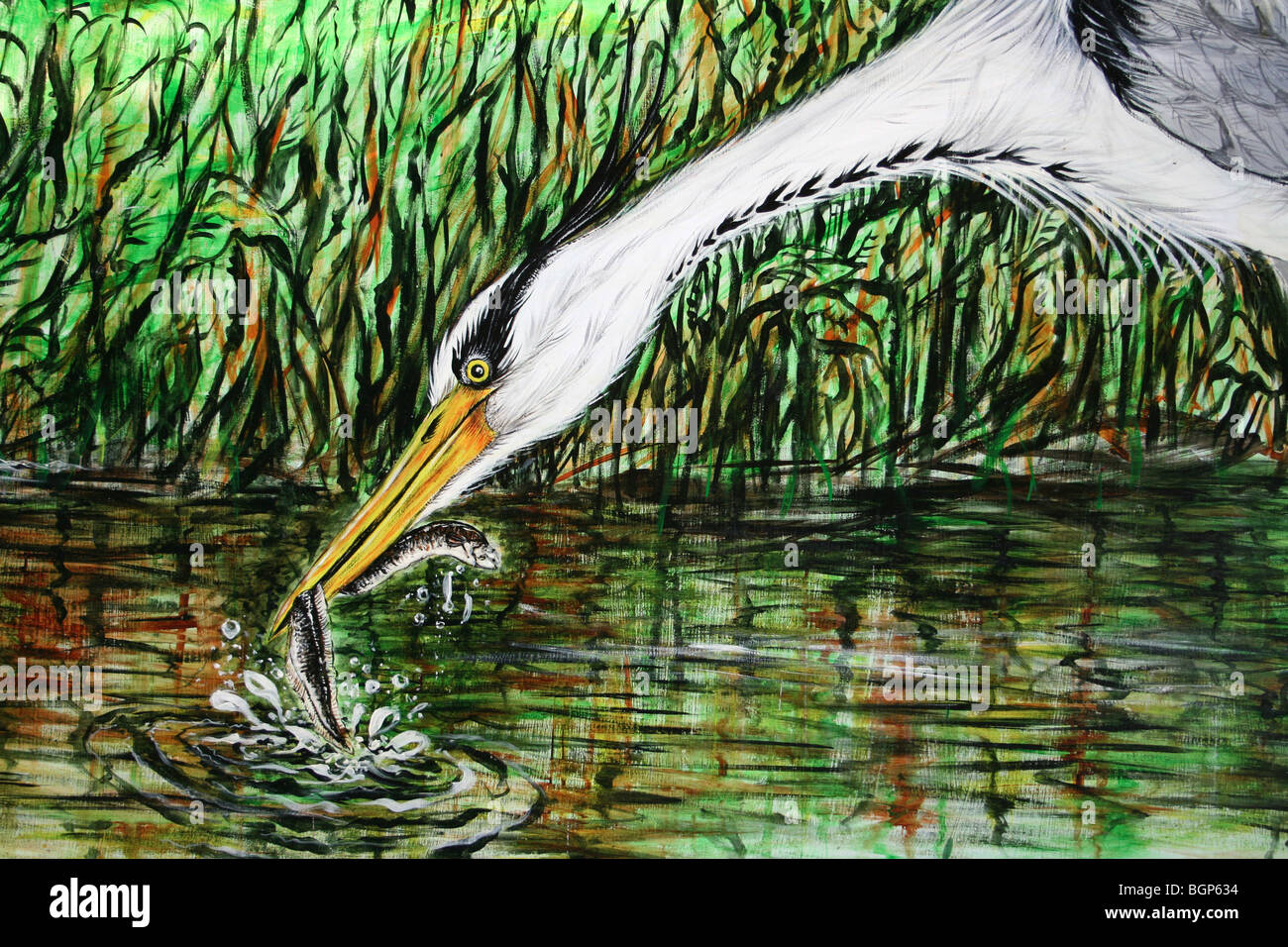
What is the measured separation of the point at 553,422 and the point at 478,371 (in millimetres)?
168

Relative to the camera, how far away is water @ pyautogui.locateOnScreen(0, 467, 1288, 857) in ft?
6.33

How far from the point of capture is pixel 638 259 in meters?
1.93

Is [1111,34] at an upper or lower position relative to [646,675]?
upper

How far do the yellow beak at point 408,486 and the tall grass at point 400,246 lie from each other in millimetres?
45

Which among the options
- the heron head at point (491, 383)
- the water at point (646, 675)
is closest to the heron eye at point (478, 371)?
the heron head at point (491, 383)

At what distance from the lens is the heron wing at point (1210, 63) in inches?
77.4

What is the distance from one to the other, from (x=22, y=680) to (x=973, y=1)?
7.24ft

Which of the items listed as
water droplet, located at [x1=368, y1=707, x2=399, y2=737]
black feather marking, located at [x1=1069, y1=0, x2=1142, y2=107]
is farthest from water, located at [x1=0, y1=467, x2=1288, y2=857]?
black feather marking, located at [x1=1069, y1=0, x2=1142, y2=107]

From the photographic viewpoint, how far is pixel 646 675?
1941mm

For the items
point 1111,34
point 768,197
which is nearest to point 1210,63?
point 1111,34

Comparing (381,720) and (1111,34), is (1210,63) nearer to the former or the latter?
(1111,34)

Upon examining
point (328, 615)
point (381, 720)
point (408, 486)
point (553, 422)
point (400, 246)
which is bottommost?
point (381, 720)

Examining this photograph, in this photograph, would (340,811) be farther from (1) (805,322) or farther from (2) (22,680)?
(1) (805,322)

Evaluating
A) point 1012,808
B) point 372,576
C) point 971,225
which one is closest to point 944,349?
point 971,225
